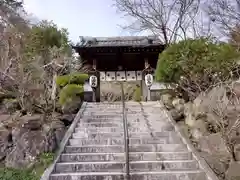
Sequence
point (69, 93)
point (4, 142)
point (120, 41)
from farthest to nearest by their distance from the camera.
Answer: point (120, 41) < point (69, 93) < point (4, 142)

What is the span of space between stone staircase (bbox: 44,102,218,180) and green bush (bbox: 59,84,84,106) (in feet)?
3.56

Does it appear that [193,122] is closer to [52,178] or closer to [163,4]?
[52,178]

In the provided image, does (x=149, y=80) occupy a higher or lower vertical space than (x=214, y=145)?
higher

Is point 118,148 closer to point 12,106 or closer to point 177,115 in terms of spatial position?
point 177,115

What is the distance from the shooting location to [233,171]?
221 inches

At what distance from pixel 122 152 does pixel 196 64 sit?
157 inches

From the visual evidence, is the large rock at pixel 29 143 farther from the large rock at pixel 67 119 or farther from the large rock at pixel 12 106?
the large rock at pixel 12 106

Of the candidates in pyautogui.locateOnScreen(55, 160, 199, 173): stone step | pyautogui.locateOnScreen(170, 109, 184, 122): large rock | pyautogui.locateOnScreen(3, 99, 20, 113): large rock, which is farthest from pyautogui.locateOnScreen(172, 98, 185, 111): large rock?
pyautogui.locateOnScreen(3, 99, 20, 113): large rock

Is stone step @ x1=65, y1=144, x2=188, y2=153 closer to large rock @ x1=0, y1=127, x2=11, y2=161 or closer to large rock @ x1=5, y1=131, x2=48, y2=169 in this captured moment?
large rock @ x1=5, y1=131, x2=48, y2=169

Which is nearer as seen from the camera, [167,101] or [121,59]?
[167,101]

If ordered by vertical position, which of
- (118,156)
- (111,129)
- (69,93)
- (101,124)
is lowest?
(118,156)

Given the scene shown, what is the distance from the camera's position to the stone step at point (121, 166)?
618 cm

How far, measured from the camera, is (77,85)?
10.8 m

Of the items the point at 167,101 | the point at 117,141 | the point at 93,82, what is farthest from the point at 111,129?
the point at 93,82
